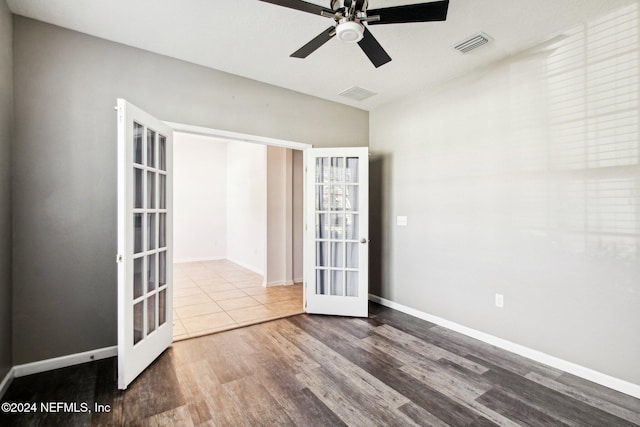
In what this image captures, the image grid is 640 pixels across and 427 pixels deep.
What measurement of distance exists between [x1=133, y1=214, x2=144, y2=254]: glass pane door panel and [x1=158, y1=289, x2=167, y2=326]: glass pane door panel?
58 cm

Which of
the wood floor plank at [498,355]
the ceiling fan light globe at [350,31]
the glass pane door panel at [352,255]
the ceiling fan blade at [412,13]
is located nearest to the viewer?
the ceiling fan blade at [412,13]

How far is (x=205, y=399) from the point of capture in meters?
2.15

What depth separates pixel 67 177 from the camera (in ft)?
8.48

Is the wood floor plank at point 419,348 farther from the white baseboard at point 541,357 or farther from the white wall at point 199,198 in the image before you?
the white wall at point 199,198

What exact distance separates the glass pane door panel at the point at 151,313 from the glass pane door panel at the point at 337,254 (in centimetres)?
209

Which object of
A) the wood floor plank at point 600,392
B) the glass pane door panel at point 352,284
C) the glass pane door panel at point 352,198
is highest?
the glass pane door panel at point 352,198

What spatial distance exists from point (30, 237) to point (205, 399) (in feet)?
6.29

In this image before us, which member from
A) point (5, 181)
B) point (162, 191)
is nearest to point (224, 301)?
point (162, 191)

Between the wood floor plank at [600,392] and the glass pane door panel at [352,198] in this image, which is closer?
the wood floor plank at [600,392]

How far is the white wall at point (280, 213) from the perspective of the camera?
5508mm

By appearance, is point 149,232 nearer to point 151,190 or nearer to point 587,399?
point 151,190

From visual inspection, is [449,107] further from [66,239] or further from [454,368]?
[66,239]

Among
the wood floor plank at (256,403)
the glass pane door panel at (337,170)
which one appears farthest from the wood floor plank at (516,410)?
the glass pane door panel at (337,170)

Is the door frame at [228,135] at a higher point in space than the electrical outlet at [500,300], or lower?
higher
